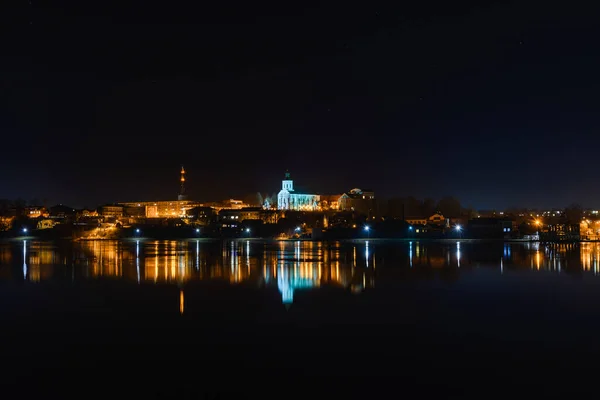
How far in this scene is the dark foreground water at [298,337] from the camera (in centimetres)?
630

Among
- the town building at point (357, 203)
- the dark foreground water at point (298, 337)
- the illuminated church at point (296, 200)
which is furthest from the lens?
the illuminated church at point (296, 200)

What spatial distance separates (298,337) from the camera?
836 centimetres

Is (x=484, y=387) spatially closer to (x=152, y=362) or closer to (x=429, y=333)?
(x=429, y=333)

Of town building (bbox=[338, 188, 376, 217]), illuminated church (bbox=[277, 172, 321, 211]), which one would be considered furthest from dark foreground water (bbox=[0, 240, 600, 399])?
illuminated church (bbox=[277, 172, 321, 211])

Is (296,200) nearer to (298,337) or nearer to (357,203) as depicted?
(357,203)

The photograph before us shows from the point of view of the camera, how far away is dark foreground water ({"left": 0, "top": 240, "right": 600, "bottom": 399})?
6.30m

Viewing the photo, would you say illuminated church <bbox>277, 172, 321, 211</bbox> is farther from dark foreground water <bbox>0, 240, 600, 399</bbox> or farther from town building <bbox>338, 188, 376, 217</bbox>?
dark foreground water <bbox>0, 240, 600, 399</bbox>

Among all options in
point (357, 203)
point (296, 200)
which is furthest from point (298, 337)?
point (296, 200)

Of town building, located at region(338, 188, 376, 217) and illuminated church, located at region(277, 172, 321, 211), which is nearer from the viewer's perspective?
town building, located at region(338, 188, 376, 217)

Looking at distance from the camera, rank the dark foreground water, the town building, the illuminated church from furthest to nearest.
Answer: the illuminated church < the town building < the dark foreground water

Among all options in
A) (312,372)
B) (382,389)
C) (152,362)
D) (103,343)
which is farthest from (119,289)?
(382,389)

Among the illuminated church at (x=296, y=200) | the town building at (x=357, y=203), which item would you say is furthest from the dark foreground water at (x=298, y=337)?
the illuminated church at (x=296, y=200)

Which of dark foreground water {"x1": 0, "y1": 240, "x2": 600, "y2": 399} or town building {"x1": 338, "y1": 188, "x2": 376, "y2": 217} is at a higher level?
town building {"x1": 338, "y1": 188, "x2": 376, "y2": 217}

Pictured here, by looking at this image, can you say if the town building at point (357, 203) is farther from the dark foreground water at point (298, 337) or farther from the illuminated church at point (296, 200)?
the dark foreground water at point (298, 337)
